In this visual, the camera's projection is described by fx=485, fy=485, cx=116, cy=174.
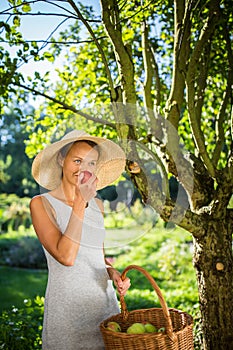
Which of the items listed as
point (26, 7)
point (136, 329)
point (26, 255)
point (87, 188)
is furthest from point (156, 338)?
point (26, 255)

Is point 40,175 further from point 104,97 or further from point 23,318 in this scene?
point 23,318

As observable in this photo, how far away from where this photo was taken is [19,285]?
23.9ft

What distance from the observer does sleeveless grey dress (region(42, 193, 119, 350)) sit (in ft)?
6.08

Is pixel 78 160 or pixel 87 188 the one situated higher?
pixel 78 160

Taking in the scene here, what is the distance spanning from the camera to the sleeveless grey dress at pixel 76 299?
1.85m

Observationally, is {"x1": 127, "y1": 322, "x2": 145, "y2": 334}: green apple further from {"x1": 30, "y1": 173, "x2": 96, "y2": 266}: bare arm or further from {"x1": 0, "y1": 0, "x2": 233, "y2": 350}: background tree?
{"x1": 0, "y1": 0, "x2": 233, "y2": 350}: background tree

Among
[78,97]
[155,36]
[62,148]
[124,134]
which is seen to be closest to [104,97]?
[78,97]

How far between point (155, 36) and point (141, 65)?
309mm

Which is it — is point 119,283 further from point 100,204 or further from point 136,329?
point 100,204

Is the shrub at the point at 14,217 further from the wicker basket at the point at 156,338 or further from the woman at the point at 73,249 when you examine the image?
Result: the wicker basket at the point at 156,338

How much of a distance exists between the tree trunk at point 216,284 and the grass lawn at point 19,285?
366 centimetres

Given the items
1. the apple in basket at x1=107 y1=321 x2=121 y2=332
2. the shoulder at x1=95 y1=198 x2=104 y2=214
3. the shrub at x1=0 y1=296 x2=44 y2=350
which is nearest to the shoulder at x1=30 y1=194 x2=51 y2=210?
the shoulder at x1=95 y1=198 x2=104 y2=214

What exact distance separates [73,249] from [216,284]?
1.25 meters

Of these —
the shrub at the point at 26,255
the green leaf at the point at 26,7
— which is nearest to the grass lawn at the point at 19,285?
the shrub at the point at 26,255
